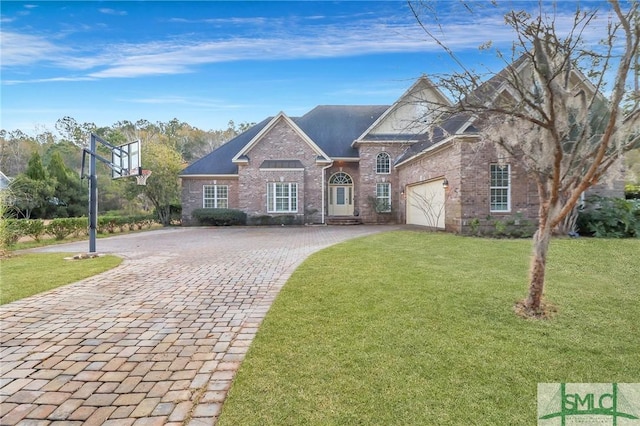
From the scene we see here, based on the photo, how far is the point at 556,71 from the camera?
3500 mm

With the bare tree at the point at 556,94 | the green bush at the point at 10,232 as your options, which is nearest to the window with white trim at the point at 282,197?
the green bush at the point at 10,232

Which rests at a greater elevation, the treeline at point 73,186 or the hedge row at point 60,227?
the treeline at point 73,186

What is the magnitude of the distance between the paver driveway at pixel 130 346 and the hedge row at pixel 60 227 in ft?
21.7

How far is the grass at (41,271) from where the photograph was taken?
560 cm

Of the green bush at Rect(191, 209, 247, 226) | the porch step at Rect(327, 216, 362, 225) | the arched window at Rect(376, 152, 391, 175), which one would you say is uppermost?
the arched window at Rect(376, 152, 391, 175)

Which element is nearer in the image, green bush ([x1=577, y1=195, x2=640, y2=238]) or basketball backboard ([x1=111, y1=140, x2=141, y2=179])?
basketball backboard ([x1=111, y1=140, x2=141, y2=179])

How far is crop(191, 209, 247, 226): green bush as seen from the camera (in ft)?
65.5

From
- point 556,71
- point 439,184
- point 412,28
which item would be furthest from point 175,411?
point 439,184

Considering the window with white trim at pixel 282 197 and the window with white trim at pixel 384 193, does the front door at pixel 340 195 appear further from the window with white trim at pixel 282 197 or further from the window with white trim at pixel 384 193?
the window with white trim at pixel 282 197

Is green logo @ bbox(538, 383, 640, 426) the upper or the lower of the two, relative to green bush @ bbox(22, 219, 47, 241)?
lower

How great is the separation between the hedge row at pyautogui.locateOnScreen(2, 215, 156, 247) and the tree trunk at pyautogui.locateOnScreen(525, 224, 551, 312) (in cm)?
1349

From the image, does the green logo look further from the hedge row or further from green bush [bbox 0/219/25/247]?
the hedge row

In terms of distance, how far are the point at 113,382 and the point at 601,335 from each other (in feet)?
16.6

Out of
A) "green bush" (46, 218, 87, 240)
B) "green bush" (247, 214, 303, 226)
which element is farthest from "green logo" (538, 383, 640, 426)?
"green bush" (247, 214, 303, 226)
